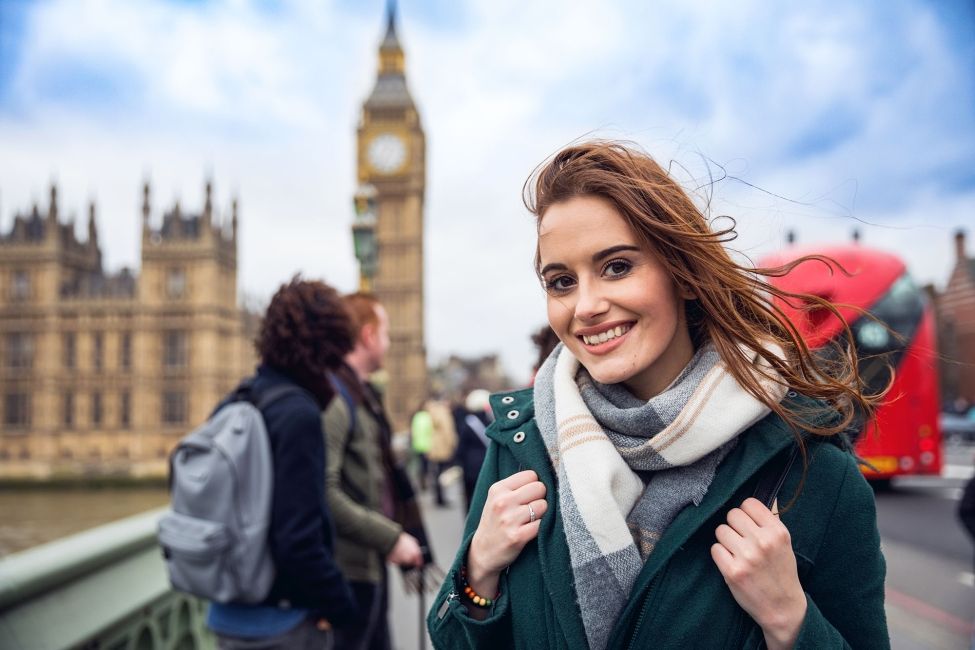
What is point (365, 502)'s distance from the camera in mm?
2404

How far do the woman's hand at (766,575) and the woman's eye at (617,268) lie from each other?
0.38 meters

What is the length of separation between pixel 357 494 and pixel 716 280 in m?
1.65

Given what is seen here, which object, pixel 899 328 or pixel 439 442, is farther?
pixel 439 442

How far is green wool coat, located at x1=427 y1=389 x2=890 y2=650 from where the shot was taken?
97 cm

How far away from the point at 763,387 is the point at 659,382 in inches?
6.5

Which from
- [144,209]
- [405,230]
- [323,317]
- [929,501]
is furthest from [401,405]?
[323,317]

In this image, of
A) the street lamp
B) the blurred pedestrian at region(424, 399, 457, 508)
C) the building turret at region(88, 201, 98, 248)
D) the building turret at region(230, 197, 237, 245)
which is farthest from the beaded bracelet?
the building turret at region(88, 201, 98, 248)

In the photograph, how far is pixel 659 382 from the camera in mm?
1149

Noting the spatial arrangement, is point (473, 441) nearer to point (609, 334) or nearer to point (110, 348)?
point (609, 334)

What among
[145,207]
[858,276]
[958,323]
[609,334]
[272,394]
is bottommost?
[272,394]

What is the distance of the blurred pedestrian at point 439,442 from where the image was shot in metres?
8.69

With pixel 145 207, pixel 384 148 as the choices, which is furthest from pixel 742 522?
pixel 145 207

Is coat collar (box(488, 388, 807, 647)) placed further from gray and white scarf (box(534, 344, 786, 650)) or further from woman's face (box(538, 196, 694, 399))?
woman's face (box(538, 196, 694, 399))

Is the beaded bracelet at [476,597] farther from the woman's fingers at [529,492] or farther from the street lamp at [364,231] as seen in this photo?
the street lamp at [364,231]
